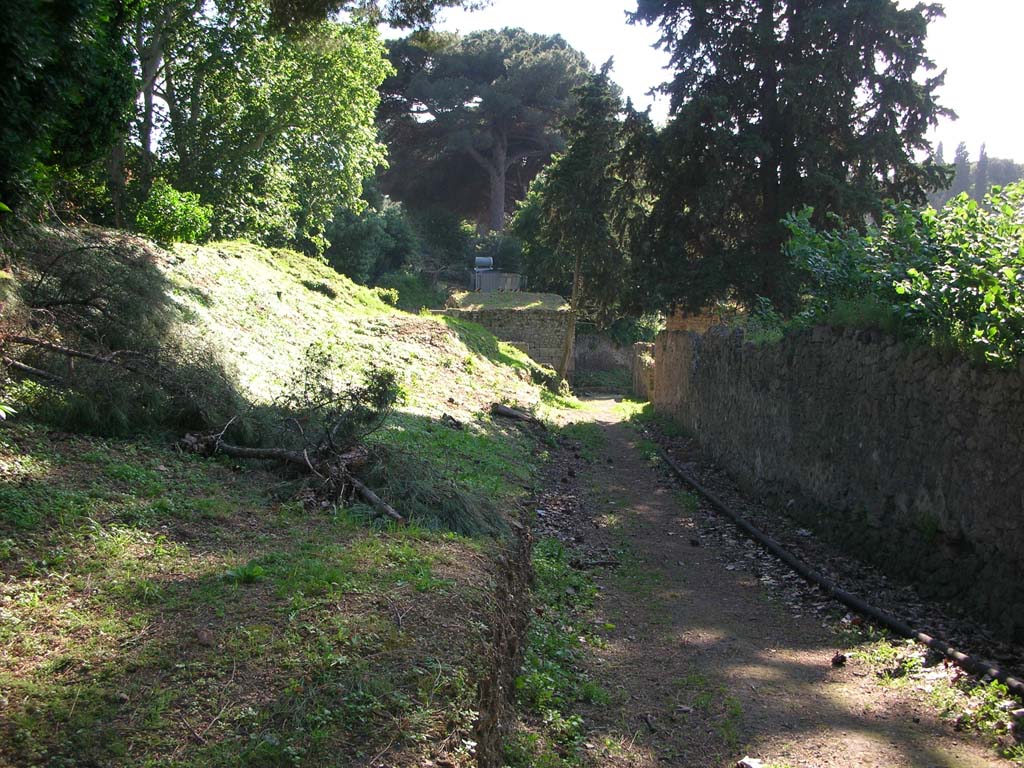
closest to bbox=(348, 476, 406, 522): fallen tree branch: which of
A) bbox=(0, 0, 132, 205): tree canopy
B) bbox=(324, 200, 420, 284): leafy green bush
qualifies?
bbox=(0, 0, 132, 205): tree canopy

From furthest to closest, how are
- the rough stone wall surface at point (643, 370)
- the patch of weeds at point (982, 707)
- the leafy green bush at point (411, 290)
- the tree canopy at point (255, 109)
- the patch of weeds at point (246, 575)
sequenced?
the leafy green bush at point (411, 290), the rough stone wall surface at point (643, 370), the tree canopy at point (255, 109), the patch of weeds at point (246, 575), the patch of weeds at point (982, 707)

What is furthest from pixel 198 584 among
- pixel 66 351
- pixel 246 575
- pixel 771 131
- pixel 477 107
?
pixel 477 107

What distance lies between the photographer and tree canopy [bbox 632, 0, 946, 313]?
62.1ft

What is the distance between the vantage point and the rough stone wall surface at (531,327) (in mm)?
32344

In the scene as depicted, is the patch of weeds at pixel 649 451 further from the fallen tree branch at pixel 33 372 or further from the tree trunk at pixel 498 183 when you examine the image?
the tree trunk at pixel 498 183

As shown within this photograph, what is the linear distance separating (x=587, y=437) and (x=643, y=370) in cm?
1303

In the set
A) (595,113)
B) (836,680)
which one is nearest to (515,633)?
(836,680)

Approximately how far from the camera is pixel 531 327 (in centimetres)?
3262

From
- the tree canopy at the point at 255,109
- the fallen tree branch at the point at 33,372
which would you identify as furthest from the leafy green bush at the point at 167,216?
the fallen tree branch at the point at 33,372

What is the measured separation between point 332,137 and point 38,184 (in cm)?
1777

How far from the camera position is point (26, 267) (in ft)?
26.4

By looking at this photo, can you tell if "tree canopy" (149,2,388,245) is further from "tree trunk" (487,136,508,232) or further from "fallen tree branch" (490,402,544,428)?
"tree trunk" (487,136,508,232)

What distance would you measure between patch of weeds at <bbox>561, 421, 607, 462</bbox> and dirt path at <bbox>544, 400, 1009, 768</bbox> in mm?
6603

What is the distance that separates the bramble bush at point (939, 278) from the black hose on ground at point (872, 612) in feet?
6.55
